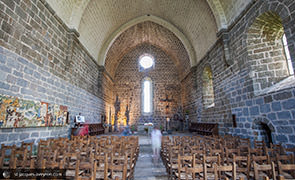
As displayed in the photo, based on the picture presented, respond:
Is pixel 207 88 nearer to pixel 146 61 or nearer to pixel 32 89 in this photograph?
pixel 146 61

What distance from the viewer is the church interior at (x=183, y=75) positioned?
131 inches

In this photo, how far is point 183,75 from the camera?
17.0 meters

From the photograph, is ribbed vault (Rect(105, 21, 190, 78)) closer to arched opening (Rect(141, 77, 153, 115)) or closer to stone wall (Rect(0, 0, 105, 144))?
arched opening (Rect(141, 77, 153, 115))

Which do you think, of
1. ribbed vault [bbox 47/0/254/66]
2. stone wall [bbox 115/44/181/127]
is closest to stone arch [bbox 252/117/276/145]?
ribbed vault [bbox 47/0/254/66]

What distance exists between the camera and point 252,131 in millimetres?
6523

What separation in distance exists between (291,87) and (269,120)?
4.61 ft

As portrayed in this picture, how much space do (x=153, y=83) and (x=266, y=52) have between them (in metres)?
12.6

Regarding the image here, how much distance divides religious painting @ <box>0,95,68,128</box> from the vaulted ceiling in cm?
434

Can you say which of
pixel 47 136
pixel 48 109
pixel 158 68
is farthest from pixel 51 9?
pixel 158 68

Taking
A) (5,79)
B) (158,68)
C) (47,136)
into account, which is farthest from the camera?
A: (158,68)

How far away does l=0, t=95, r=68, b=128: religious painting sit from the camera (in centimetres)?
469

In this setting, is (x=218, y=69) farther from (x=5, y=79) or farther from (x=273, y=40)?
(x=5, y=79)

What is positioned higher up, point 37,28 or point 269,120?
point 37,28

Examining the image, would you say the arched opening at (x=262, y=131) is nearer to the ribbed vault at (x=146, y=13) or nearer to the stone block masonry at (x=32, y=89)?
the ribbed vault at (x=146, y=13)
